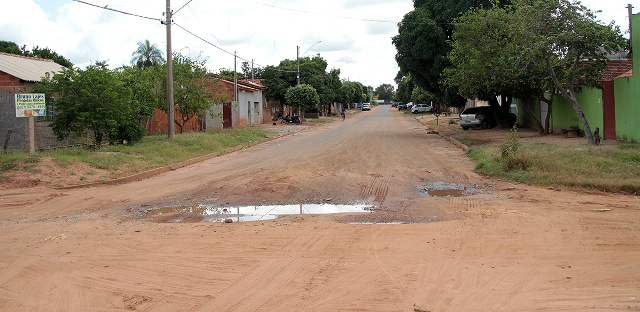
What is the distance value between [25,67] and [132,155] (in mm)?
9555

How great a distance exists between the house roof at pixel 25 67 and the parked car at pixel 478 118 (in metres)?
23.3

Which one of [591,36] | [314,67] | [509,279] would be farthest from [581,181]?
[314,67]

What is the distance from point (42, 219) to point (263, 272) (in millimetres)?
5577

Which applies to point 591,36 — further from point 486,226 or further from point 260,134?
point 260,134

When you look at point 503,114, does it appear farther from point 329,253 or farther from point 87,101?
point 329,253

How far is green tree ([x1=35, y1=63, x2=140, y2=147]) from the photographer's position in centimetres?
1780

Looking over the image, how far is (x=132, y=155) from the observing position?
57.7 feet

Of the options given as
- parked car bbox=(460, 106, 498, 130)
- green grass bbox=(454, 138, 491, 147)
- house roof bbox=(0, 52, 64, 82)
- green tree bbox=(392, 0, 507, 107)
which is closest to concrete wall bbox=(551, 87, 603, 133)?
green grass bbox=(454, 138, 491, 147)

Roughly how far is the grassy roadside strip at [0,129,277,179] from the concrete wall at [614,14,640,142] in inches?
593

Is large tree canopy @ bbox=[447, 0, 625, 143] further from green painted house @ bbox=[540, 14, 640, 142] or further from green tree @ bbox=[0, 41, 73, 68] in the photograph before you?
green tree @ bbox=[0, 41, 73, 68]

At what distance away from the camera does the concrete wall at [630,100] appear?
54.9 feet

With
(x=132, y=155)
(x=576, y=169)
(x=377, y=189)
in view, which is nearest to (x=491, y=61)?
(x=576, y=169)

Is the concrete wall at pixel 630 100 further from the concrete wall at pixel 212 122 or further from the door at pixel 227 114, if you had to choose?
the door at pixel 227 114

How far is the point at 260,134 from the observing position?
107 feet
